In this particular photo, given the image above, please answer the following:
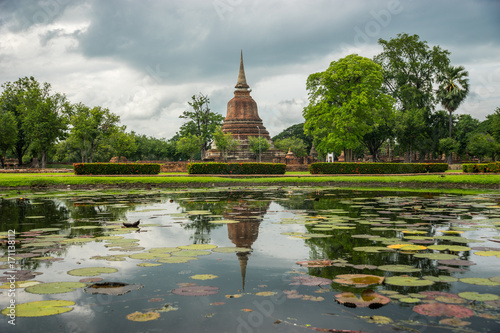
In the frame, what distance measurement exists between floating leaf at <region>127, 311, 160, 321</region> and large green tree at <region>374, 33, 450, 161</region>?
49.3 meters

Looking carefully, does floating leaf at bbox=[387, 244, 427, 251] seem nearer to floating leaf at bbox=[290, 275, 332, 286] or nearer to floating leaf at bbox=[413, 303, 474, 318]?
floating leaf at bbox=[290, 275, 332, 286]

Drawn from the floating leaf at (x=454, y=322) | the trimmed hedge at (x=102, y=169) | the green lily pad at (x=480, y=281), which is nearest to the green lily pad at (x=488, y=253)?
the green lily pad at (x=480, y=281)

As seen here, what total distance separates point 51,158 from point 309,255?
262 ft

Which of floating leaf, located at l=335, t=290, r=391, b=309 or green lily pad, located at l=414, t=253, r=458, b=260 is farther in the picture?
green lily pad, located at l=414, t=253, r=458, b=260

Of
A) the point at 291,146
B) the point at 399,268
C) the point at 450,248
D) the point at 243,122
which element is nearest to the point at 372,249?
Answer: the point at 399,268

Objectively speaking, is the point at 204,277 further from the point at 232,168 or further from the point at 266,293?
the point at 232,168

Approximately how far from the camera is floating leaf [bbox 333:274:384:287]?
4309 mm

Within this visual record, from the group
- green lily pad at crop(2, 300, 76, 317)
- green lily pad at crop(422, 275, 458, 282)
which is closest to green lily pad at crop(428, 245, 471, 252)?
green lily pad at crop(422, 275, 458, 282)

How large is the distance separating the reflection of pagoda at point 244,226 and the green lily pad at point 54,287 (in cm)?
169

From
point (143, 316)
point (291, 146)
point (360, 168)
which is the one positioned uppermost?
point (291, 146)

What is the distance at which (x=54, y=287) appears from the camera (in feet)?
14.1

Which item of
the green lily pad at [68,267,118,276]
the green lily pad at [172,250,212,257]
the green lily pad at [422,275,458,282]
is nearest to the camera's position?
the green lily pad at [422,275,458,282]

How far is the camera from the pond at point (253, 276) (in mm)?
3468

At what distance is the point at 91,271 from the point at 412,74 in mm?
52504
